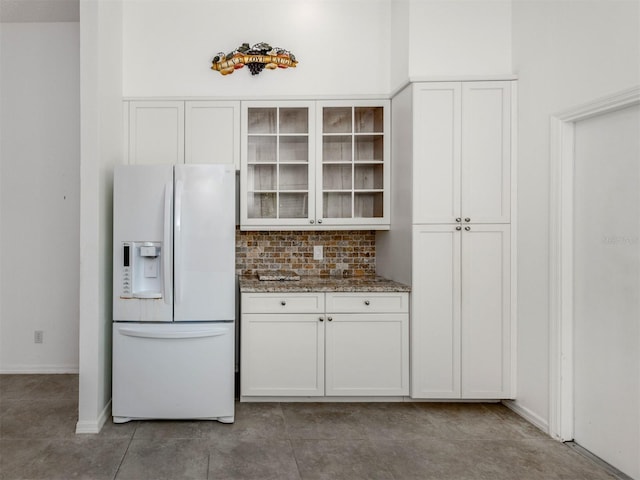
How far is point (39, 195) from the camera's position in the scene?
11.7ft

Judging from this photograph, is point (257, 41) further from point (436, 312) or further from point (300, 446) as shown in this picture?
point (300, 446)

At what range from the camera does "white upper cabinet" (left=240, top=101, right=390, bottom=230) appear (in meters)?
3.23

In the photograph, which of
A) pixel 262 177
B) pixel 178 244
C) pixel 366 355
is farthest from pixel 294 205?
pixel 366 355

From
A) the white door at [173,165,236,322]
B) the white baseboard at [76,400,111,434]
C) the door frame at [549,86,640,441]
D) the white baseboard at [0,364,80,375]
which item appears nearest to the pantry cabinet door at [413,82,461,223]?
the door frame at [549,86,640,441]

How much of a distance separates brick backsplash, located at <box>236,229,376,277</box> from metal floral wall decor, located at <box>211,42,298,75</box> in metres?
1.36

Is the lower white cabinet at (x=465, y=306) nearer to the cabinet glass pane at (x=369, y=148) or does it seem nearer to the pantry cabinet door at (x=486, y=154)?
the pantry cabinet door at (x=486, y=154)

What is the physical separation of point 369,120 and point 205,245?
1672mm

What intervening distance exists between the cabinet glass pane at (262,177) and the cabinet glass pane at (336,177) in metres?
0.42

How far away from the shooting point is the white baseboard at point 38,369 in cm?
354

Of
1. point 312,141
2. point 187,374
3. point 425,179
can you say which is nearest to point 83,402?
point 187,374

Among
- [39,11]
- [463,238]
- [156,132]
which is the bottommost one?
[463,238]

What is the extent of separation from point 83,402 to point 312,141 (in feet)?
7.95

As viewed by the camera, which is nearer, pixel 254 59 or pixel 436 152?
pixel 436 152

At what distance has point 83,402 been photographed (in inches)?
99.7
